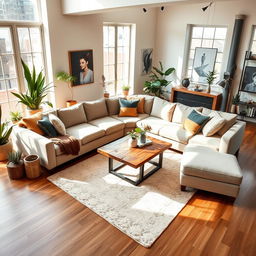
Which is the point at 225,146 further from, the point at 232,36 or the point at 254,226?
the point at 232,36

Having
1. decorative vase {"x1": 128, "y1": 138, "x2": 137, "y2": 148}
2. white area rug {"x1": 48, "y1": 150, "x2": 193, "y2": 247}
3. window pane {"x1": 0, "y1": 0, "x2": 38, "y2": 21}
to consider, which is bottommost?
white area rug {"x1": 48, "y1": 150, "x2": 193, "y2": 247}

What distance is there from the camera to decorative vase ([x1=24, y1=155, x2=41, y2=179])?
371cm

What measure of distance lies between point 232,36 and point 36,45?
4967 millimetres

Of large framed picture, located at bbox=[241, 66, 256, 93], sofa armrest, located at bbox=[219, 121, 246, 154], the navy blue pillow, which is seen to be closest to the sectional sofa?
sofa armrest, located at bbox=[219, 121, 246, 154]

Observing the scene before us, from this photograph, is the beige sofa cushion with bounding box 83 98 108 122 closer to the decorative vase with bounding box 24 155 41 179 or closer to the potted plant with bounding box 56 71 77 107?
the potted plant with bounding box 56 71 77 107

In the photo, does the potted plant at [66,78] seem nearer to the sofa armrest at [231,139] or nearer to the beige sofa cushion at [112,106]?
the beige sofa cushion at [112,106]

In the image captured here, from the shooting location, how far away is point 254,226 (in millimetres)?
3041

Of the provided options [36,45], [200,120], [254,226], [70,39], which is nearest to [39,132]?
[36,45]

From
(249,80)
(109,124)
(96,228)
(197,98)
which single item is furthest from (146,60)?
(96,228)

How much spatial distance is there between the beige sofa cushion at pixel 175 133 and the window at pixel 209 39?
3181 millimetres

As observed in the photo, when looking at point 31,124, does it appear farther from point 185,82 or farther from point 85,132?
point 185,82

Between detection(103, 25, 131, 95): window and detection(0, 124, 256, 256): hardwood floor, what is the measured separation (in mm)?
4312

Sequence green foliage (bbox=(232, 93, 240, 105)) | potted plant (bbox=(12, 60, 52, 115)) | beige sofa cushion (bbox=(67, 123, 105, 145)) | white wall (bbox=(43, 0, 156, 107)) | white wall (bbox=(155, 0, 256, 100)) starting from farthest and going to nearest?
1. green foliage (bbox=(232, 93, 240, 105))
2. white wall (bbox=(155, 0, 256, 100))
3. white wall (bbox=(43, 0, 156, 107))
4. potted plant (bbox=(12, 60, 52, 115))
5. beige sofa cushion (bbox=(67, 123, 105, 145))

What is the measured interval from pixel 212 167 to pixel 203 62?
4.64 m
